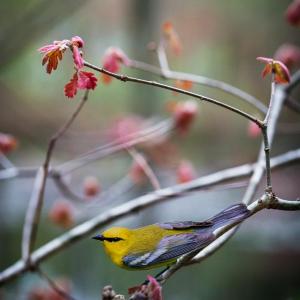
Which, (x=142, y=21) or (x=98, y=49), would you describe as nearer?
(x=142, y=21)

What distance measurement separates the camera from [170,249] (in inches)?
32.9

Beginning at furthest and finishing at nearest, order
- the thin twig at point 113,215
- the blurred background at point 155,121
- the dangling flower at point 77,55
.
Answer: the blurred background at point 155,121, the thin twig at point 113,215, the dangling flower at point 77,55

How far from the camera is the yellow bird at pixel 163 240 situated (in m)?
0.80

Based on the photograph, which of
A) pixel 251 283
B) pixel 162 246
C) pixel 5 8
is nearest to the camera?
pixel 162 246

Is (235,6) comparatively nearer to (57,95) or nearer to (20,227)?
(57,95)

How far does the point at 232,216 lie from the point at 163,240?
0.44ft

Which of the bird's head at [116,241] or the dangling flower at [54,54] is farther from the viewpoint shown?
the bird's head at [116,241]

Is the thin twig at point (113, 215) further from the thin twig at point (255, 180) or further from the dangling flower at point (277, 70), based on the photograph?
the dangling flower at point (277, 70)

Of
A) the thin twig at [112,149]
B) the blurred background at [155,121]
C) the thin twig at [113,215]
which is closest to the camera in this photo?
the thin twig at [113,215]

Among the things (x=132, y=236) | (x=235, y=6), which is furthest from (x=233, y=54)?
(x=132, y=236)

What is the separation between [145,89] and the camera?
3.59m

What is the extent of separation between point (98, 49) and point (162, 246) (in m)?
3.86

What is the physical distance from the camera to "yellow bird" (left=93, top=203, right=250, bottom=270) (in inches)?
31.6

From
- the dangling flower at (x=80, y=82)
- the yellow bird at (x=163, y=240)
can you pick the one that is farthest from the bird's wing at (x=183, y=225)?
the dangling flower at (x=80, y=82)
